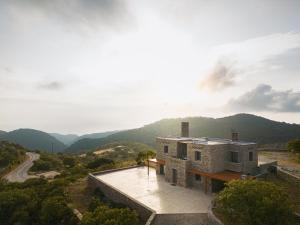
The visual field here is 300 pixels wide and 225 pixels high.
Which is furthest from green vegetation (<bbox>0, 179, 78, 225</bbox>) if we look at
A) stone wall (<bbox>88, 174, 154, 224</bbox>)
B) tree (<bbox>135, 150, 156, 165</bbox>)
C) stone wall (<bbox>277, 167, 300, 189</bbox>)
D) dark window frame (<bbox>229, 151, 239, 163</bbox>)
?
stone wall (<bbox>277, 167, 300, 189</bbox>)

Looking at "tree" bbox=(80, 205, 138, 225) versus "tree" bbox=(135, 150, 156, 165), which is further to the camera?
"tree" bbox=(135, 150, 156, 165)

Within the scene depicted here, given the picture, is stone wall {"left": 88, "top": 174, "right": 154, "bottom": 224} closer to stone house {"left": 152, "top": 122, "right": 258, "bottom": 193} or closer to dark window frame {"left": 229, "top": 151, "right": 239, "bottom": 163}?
stone house {"left": 152, "top": 122, "right": 258, "bottom": 193}

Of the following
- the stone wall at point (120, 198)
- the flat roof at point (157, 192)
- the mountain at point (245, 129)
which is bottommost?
the stone wall at point (120, 198)

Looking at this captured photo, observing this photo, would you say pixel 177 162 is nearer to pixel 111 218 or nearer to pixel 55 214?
pixel 111 218

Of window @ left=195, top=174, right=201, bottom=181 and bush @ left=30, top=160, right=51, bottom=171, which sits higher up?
window @ left=195, top=174, right=201, bottom=181

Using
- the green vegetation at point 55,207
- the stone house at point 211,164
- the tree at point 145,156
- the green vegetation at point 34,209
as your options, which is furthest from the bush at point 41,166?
the stone house at point 211,164

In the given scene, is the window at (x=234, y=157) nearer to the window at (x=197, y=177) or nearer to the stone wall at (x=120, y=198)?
the window at (x=197, y=177)

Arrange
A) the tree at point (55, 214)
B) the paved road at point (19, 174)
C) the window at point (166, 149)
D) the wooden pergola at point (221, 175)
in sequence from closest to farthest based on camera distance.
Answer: the tree at point (55, 214) < the wooden pergola at point (221, 175) < the window at point (166, 149) < the paved road at point (19, 174)

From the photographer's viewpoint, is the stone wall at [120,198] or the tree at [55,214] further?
the tree at [55,214]
